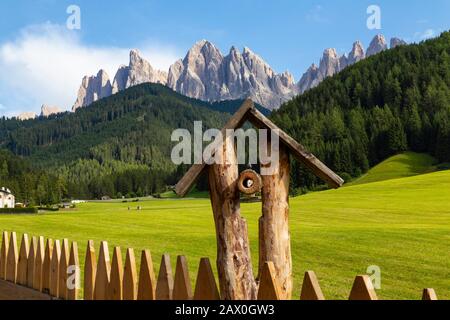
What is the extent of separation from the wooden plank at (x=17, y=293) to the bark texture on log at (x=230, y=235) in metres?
3.54

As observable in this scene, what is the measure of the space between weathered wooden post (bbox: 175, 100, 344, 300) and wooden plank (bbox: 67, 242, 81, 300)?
2.37 m

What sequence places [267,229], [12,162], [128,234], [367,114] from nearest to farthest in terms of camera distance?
[267,229] < [128,234] < [367,114] < [12,162]

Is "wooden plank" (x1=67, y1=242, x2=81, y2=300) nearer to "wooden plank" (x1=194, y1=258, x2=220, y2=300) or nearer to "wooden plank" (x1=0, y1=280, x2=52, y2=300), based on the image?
"wooden plank" (x1=0, y1=280, x2=52, y2=300)

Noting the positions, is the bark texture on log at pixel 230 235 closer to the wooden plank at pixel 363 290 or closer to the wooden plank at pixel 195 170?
the wooden plank at pixel 195 170

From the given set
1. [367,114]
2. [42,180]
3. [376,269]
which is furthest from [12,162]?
[376,269]

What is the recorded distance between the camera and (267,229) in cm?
527

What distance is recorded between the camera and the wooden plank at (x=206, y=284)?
4730 millimetres

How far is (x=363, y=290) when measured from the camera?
3.72 meters

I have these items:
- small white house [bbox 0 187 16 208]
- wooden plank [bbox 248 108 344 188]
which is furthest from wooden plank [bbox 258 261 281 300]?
small white house [bbox 0 187 16 208]

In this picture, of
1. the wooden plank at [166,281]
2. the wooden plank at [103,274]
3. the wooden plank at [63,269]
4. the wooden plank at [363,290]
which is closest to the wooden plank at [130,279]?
the wooden plank at [103,274]

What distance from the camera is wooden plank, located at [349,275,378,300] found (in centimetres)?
369

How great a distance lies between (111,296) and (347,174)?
123 meters

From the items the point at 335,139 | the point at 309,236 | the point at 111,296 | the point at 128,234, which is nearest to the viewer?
the point at 111,296
